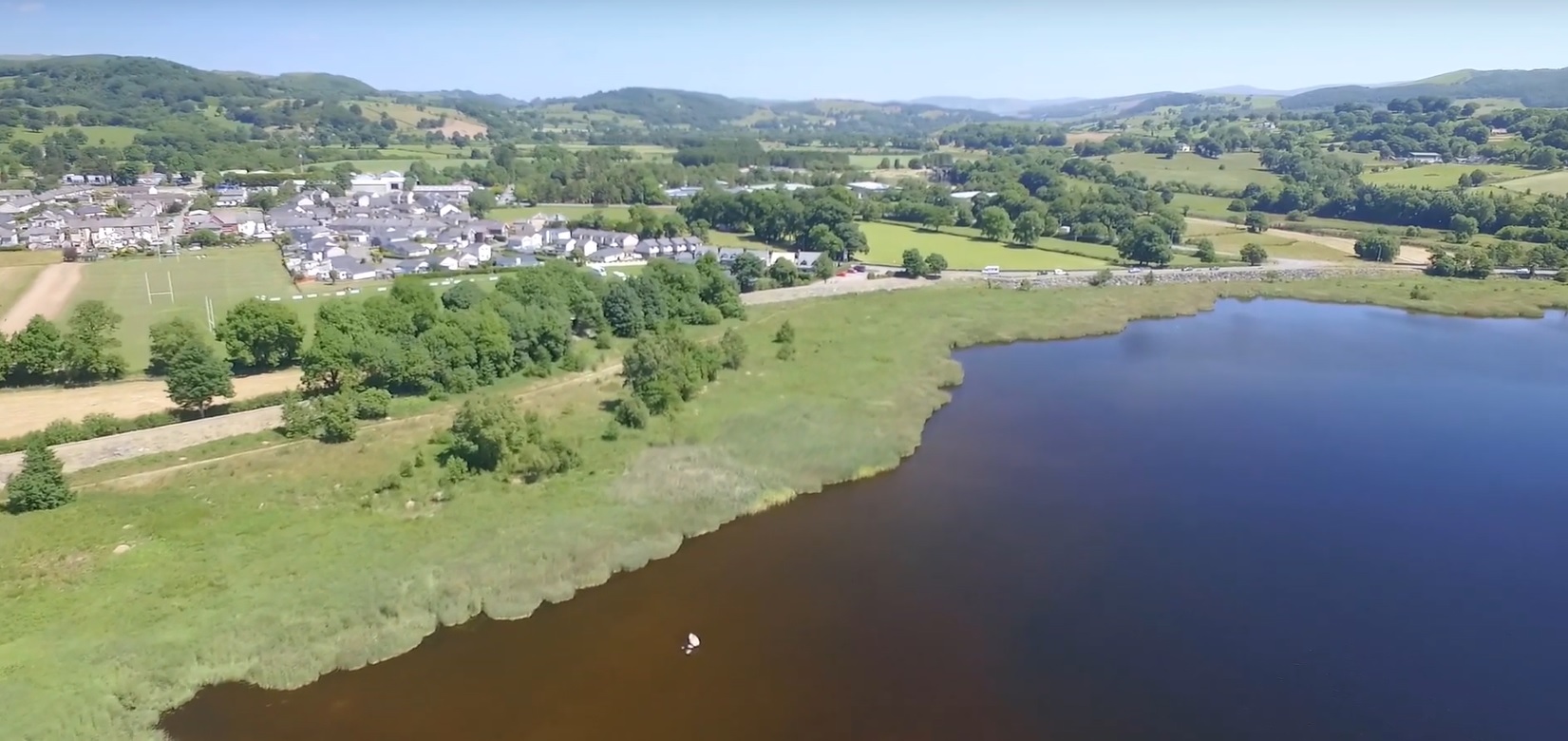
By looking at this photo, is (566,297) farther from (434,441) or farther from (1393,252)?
(1393,252)

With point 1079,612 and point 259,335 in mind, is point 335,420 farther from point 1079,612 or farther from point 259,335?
point 1079,612

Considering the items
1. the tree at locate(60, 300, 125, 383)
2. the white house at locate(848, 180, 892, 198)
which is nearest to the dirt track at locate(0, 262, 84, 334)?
the tree at locate(60, 300, 125, 383)

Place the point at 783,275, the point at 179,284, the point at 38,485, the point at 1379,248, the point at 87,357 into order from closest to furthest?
the point at 38,485 → the point at 87,357 → the point at 179,284 → the point at 783,275 → the point at 1379,248

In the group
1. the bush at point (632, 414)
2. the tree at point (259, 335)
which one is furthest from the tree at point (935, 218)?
the tree at point (259, 335)

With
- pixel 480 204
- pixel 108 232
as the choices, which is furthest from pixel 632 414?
pixel 480 204

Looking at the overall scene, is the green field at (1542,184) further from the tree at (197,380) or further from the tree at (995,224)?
the tree at (197,380)

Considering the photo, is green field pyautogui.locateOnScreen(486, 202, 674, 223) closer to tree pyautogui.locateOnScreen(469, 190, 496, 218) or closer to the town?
tree pyautogui.locateOnScreen(469, 190, 496, 218)
